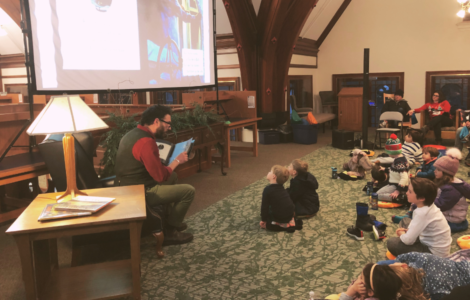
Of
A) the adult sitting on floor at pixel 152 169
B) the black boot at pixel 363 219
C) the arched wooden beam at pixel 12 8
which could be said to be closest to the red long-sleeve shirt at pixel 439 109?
the black boot at pixel 363 219

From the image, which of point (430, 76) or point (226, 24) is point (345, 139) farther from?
point (226, 24)

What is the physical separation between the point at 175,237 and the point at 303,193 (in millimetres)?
1480

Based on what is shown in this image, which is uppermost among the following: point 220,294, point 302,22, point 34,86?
point 302,22

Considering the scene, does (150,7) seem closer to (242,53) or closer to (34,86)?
(34,86)

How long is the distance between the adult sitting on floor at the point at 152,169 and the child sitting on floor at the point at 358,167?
9.99 feet

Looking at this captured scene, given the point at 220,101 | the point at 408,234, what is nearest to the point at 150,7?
the point at 220,101

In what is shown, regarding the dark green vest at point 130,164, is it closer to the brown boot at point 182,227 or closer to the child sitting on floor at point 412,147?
the brown boot at point 182,227

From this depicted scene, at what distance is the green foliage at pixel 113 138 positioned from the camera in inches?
173

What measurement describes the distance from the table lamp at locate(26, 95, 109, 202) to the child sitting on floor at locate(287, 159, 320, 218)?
2193mm

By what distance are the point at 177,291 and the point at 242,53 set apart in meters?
7.06

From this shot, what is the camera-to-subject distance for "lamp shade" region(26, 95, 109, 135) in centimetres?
262

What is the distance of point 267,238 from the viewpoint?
3740 millimetres

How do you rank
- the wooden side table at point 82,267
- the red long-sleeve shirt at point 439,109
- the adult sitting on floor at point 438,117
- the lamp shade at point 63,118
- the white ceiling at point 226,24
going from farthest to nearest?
1. the white ceiling at point 226,24
2. the red long-sleeve shirt at point 439,109
3. the adult sitting on floor at point 438,117
4. the lamp shade at point 63,118
5. the wooden side table at point 82,267

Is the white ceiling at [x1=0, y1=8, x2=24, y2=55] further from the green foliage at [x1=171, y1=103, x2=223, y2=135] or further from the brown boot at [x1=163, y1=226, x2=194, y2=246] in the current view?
the brown boot at [x1=163, y1=226, x2=194, y2=246]
